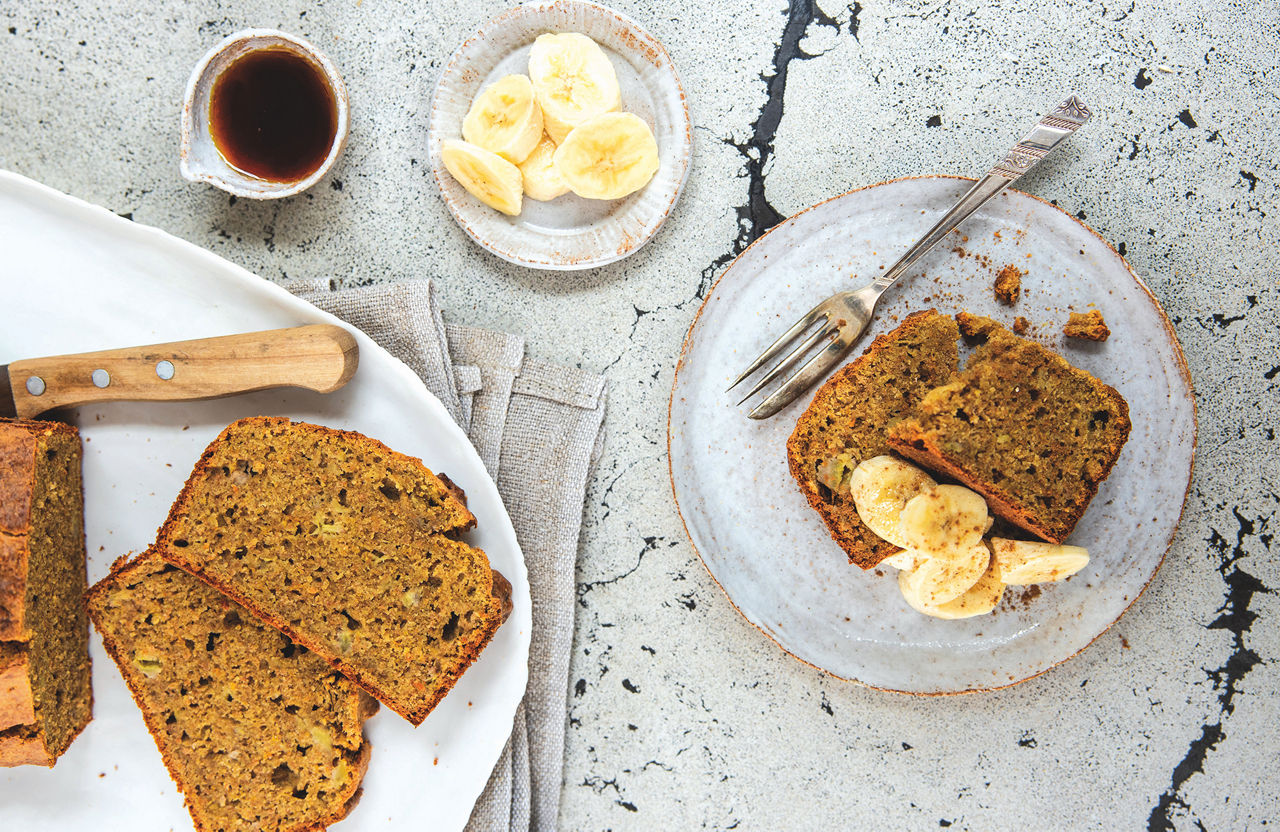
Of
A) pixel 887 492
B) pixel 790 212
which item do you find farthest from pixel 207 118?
pixel 887 492

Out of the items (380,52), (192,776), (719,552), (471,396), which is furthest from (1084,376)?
(192,776)

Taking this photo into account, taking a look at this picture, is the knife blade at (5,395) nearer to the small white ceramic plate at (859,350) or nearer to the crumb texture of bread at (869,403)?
the small white ceramic plate at (859,350)

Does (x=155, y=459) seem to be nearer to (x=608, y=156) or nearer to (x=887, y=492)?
(x=608, y=156)

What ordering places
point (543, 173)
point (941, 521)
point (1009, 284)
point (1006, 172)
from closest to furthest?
1. point (941, 521)
2. point (1006, 172)
3. point (1009, 284)
4. point (543, 173)

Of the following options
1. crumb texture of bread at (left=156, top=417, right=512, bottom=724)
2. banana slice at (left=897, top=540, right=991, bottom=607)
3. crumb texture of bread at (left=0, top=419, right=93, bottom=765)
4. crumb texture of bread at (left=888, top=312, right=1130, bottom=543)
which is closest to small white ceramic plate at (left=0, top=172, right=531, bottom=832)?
crumb texture of bread at (left=0, top=419, right=93, bottom=765)

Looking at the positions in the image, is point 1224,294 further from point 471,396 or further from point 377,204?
point 377,204

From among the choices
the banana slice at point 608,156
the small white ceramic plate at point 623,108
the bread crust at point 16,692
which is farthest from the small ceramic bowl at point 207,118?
the bread crust at point 16,692

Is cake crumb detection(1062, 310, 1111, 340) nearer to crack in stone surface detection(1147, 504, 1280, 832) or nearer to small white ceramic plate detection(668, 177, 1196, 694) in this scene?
small white ceramic plate detection(668, 177, 1196, 694)
